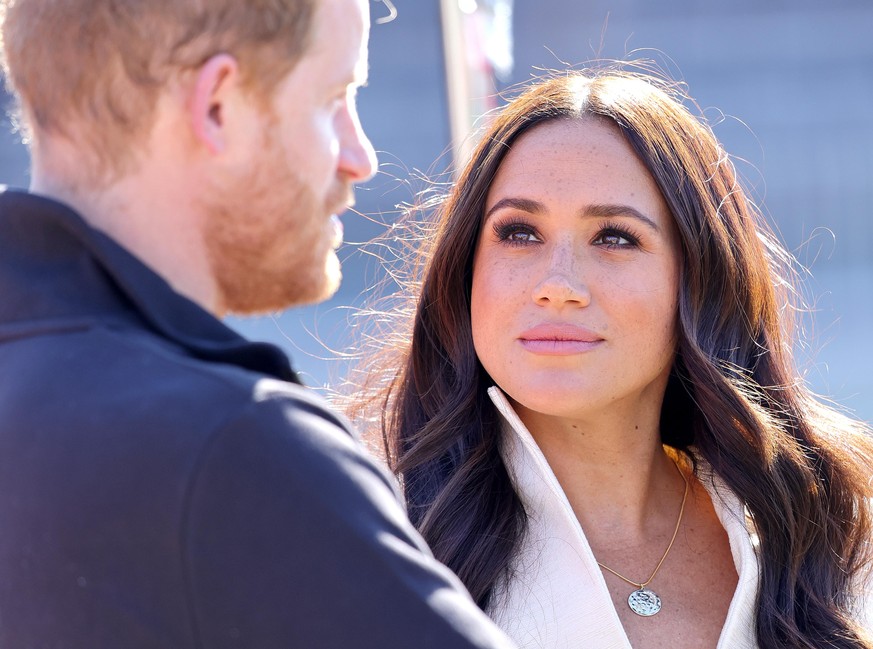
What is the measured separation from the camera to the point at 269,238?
116 cm

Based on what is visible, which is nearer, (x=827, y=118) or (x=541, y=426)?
(x=541, y=426)

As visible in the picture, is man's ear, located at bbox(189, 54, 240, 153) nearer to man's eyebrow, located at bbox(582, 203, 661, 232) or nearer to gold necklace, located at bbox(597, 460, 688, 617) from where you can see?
man's eyebrow, located at bbox(582, 203, 661, 232)

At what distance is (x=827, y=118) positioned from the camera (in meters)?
9.40

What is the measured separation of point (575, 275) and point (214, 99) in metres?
1.30

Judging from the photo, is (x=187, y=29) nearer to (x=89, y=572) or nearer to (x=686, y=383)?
(x=89, y=572)

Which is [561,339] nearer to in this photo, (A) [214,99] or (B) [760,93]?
(A) [214,99]

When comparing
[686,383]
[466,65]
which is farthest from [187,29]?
[466,65]

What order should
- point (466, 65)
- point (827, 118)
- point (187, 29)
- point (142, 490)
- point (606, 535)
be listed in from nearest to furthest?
point (142, 490) < point (187, 29) < point (606, 535) < point (466, 65) < point (827, 118)

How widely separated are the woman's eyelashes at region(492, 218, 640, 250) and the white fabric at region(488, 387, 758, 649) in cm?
31

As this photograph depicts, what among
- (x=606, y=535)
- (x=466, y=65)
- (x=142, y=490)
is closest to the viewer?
(x=142, y=490)

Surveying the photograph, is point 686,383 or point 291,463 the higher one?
point 291,463

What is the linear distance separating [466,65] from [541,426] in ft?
7.02

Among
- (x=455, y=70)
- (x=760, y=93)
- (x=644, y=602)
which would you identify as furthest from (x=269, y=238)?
(x=760, y=93)

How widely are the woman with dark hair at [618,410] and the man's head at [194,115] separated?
117 cm
